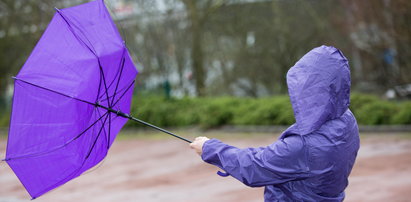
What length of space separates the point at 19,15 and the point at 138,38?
6443mm

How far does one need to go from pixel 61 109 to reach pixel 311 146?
1.70 m

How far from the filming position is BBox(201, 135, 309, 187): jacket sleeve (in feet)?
→ 9.80

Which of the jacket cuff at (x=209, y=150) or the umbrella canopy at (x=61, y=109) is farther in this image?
the umbrella canopy at (x=61, y=109)

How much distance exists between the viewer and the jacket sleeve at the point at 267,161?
9.80 ft

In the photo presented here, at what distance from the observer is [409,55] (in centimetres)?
1593

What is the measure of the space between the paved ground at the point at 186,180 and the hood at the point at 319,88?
16.3 feet

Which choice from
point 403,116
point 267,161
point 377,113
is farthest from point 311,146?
point 377,113

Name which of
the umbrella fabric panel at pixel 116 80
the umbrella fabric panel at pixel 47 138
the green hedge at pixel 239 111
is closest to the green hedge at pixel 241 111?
the green hedge at pixel 239 111

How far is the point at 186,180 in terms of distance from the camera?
10.2m

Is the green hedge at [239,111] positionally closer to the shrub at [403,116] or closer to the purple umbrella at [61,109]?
the shrub at [403,116]

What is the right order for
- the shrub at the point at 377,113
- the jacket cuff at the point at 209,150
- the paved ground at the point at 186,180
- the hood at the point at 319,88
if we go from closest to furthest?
the hood at the point at 319,88
the jacket cuff at the point at 209,150
the paved ground at the point at 186,180
the shrub at the point at 377,113

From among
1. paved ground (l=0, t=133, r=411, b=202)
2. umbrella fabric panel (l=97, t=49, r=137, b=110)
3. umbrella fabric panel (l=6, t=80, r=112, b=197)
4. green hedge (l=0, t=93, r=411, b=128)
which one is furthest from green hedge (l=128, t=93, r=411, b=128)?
umbrella fabric panel (l=6, t=80, r=112, b=197)

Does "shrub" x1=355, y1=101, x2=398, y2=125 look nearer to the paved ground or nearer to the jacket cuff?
the paved ground

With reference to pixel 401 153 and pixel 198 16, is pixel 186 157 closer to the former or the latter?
pixel 401 153
